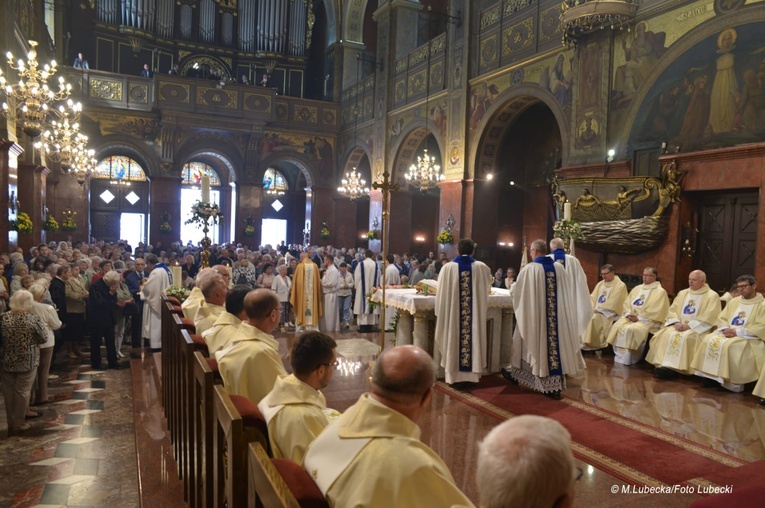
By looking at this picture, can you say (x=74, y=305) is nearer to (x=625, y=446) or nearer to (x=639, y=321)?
(x=625, y=446)

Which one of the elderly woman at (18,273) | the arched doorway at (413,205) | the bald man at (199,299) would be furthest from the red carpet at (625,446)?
the arched doorway at (413,205)

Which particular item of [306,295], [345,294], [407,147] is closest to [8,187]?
[306,295]

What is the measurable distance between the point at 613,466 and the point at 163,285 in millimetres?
7166

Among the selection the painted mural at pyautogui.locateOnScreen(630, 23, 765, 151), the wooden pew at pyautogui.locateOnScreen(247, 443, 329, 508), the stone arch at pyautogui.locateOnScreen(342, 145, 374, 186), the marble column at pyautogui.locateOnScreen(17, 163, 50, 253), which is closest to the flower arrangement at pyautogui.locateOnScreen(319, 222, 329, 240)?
the stone arch at pyautogui.locateOnScreen(342, 145, 374, 186)

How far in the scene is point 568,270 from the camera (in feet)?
23.8

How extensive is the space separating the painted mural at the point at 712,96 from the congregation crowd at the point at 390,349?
7.86ft

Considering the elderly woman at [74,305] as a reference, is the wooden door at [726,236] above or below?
above

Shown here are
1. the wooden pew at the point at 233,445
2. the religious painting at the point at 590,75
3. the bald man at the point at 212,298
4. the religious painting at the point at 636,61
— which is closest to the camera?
the wooden pew at the point at 233,445

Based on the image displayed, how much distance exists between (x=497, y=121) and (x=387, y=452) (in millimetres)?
13256

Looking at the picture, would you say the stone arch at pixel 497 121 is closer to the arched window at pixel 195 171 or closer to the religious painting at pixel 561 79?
the religious painting at pixel 561 79

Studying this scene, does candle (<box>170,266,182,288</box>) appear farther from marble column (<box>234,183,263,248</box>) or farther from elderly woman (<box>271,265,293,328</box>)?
marble column (<box>234,183,263,248</box>)

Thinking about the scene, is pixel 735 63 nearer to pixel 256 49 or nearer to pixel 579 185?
pixel 579 185

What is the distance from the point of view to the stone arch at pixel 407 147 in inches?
679

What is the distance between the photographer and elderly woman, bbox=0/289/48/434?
18.0 feet
